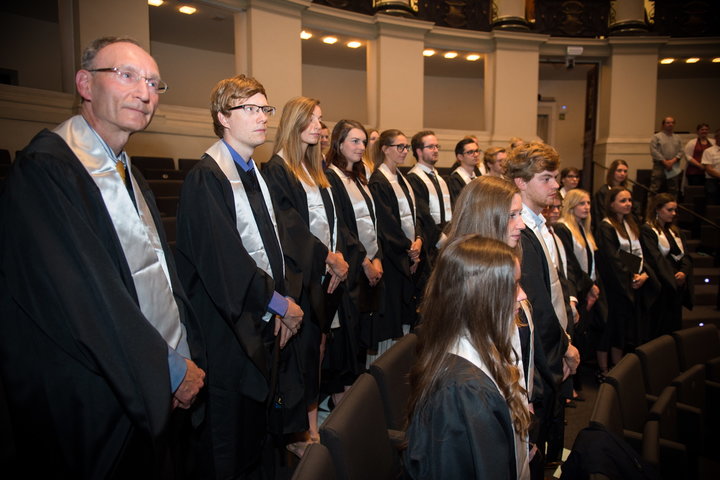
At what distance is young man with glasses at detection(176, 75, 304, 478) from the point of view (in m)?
2.14

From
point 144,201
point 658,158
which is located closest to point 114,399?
point 144,201

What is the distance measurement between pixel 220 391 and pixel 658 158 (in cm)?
988

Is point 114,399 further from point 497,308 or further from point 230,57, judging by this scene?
point 230,57

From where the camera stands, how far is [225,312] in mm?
2119

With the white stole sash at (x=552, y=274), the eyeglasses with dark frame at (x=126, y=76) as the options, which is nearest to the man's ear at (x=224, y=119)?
the eyeglasses with dark frame at (x=126, y=76)

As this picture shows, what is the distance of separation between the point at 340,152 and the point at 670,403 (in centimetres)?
255

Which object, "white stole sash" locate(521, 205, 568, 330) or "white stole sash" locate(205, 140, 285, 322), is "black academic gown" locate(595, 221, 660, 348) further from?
"white stole sash" locate(205, 140, 285, 322)

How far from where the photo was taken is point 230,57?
1260 cm

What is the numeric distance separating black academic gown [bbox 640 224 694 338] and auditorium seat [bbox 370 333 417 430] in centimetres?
367

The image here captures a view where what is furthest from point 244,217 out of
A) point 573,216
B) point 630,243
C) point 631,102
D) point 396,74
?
point 631,102

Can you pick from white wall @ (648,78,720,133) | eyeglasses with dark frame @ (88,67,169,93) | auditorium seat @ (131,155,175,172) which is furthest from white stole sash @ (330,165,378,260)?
white wall @ (648,78,720,133)

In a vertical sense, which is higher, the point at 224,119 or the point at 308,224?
the point at 224,119

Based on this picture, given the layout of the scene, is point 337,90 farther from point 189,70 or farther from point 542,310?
point 542,310

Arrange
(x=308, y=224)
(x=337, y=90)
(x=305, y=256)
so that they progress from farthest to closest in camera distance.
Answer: (x=337, y=90), (x=308, y=224), (x=305, y=256)
